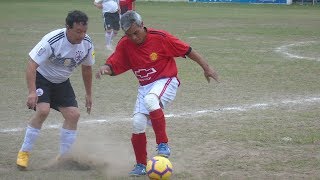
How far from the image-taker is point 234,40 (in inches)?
774

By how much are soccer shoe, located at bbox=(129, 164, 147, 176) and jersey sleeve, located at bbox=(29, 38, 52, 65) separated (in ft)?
4.88

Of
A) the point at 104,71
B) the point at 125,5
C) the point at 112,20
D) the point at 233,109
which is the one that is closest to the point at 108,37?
the point at 112,20

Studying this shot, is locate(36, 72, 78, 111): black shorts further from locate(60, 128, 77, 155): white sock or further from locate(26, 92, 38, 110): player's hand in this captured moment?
locate(26, 92, 38, 110): player's hand

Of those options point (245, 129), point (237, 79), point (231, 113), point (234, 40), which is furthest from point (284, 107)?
point (234, 40)

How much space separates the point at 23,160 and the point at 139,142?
1.27 metres

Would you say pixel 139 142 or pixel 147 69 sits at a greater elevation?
pixel 147 69

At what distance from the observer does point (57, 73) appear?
7.09m

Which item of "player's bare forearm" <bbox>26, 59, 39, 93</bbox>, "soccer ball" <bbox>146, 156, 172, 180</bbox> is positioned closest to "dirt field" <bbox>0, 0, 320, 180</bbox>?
"soccer ball" <bbox>146, 156, 172, 180</bbox>

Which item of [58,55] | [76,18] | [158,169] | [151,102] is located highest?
[76,18]

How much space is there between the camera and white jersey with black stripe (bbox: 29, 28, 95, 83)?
671 cm

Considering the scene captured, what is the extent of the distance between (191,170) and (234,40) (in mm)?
13268

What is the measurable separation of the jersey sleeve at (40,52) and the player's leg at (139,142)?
3.76ft

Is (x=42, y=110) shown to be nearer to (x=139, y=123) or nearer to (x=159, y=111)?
(x=139, y=123)

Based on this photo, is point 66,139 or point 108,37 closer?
point 66,139
